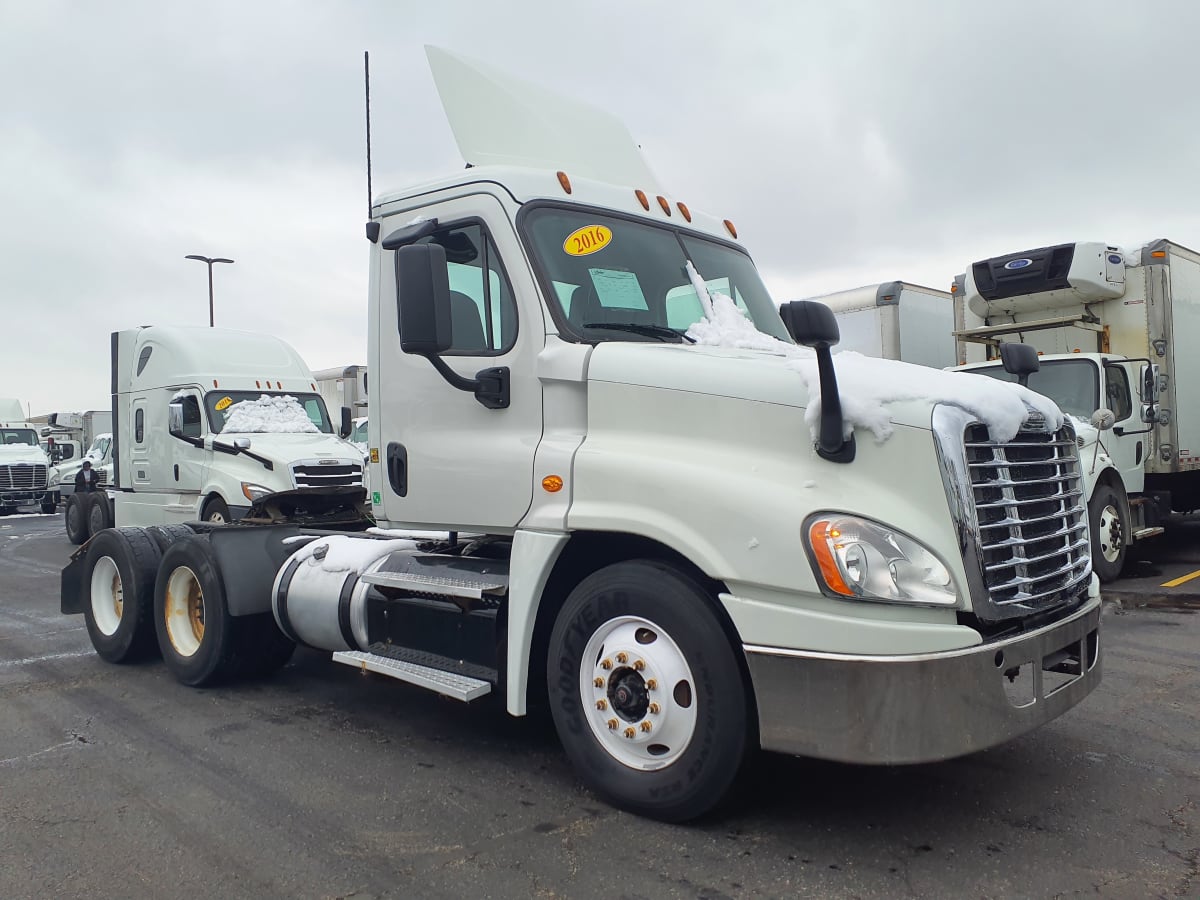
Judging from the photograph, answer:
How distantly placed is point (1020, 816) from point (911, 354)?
9432mm

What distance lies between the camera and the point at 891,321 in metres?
12.4

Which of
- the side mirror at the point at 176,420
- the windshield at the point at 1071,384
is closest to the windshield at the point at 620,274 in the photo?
the windshield at the point at 1071,384

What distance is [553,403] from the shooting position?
14.2 feet

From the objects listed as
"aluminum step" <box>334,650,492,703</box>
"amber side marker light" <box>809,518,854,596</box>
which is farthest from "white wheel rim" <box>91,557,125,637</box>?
"amber side marker light" <box>809,518,854,596</box>

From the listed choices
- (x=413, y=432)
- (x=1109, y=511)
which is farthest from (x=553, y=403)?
(x=1109, y=511)

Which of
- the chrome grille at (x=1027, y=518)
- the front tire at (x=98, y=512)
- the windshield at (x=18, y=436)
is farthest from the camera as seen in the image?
the windshield at (x=18, y=436)

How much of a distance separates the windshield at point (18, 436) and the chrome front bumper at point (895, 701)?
30.6m

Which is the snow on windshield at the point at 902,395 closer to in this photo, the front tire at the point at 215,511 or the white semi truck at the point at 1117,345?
the white semi truck at the point at 1117,345

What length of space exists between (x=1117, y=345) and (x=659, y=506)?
362 inches

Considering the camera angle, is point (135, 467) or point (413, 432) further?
point (135, 467)

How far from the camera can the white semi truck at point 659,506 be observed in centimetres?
344

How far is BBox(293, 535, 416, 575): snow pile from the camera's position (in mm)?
5477

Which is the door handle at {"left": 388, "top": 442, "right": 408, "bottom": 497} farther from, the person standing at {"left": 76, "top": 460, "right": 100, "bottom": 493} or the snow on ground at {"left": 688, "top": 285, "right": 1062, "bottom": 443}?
the person standing at {"left": 76, "top": 460, "right": 100, "bottom": 493}

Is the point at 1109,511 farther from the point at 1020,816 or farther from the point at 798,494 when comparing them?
the point at 798,494
